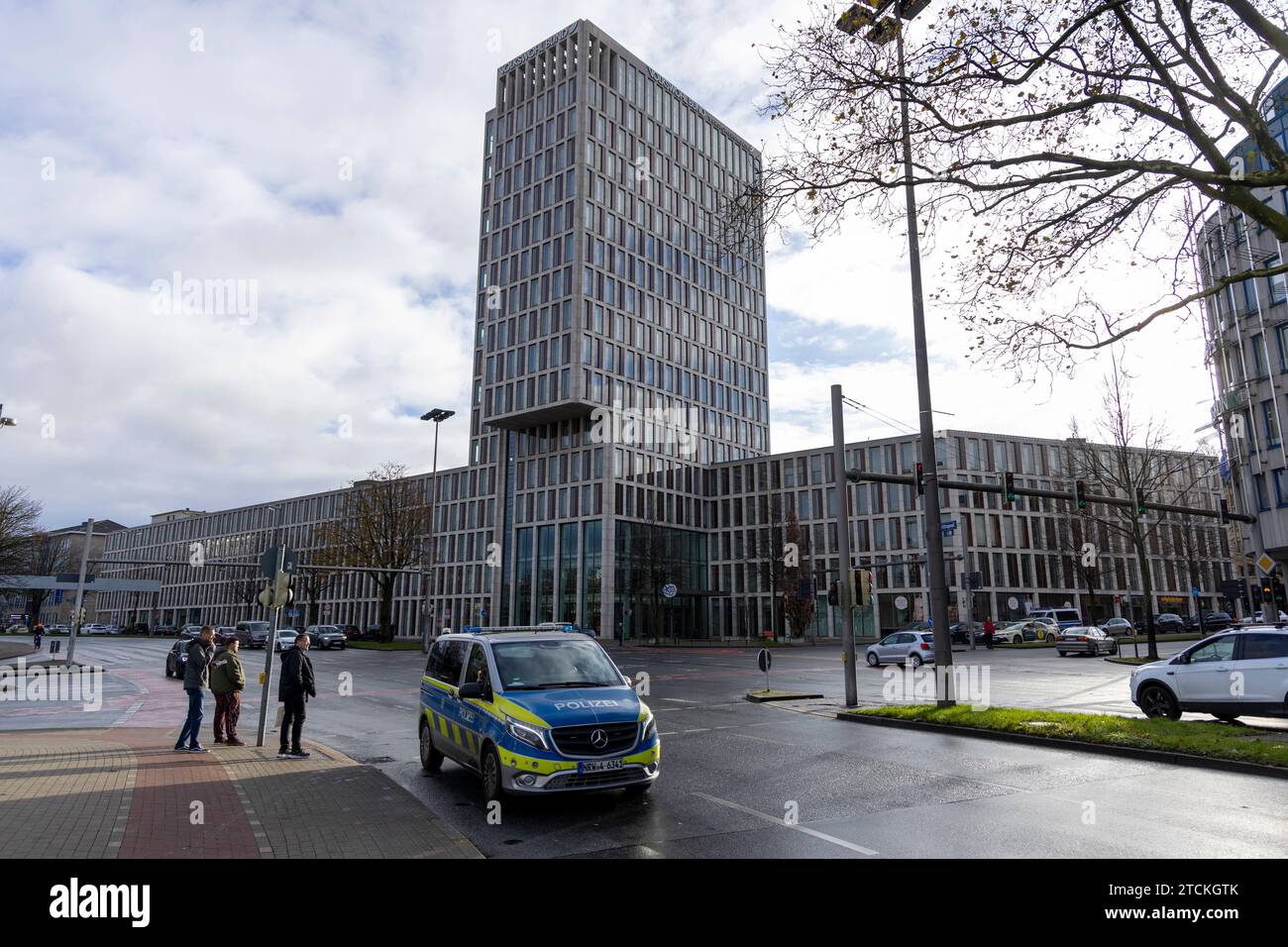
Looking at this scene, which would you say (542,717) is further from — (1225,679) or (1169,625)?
(1169,625)

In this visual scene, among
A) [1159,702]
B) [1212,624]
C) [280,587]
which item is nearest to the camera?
[280,587]

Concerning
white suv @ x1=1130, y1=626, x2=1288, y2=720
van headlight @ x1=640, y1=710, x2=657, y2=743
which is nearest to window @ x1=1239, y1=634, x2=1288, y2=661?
white suv @ x1=1130, y1=626, x2=1288, y2=720

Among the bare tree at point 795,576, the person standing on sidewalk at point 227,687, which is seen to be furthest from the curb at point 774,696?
the bare tree at point 795,576

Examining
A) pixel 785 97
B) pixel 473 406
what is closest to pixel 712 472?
pixel 473 406

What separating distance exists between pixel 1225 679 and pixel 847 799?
356 inches

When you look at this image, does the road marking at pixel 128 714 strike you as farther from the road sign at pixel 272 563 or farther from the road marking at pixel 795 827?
the road marking at pixel 795 827

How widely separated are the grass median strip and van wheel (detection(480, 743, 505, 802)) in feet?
28.2

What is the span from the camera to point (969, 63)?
10.1 m

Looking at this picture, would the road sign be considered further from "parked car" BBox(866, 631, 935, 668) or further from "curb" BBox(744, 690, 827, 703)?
"parked car" BBox(866, 631, 935, 668)

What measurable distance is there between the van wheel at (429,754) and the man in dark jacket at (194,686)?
3540 millimetres

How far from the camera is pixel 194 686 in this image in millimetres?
11828

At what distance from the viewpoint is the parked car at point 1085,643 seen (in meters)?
35.2

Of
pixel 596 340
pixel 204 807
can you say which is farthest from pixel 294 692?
pixel 596 340
